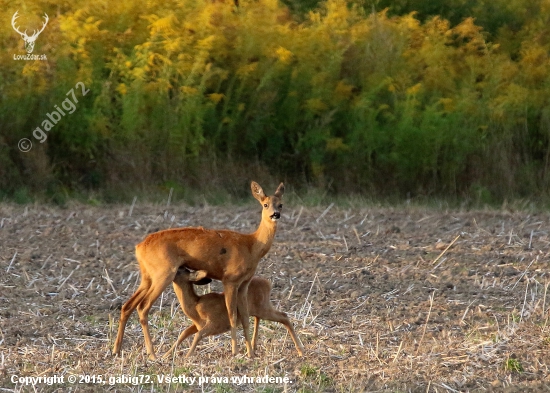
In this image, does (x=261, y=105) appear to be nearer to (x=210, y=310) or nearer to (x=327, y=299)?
(x=327, y=299)

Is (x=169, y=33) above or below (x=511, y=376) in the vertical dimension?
above

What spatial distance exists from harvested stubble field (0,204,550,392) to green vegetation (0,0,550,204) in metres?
1.86

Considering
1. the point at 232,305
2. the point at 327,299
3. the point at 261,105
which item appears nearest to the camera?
the point at 232,305

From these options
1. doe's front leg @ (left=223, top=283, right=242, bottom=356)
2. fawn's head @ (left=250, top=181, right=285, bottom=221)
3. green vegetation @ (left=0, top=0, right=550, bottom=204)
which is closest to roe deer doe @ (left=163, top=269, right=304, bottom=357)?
doe's front leg @ (left=223, top=283, right=242, bottom=356)

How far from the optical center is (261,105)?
15578mm

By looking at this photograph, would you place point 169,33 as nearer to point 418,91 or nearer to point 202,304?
point 418,91

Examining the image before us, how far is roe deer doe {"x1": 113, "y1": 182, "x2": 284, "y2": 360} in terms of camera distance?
7078 mm

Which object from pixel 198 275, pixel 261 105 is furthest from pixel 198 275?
pixel 261 105

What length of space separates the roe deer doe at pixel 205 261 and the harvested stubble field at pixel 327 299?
0.32 meters

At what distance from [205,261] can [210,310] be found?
37 centimetres

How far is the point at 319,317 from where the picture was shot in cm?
835

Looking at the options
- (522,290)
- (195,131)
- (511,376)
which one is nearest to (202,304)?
(511,376)

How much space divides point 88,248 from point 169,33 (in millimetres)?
5221

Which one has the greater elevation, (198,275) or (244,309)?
(198,275)
